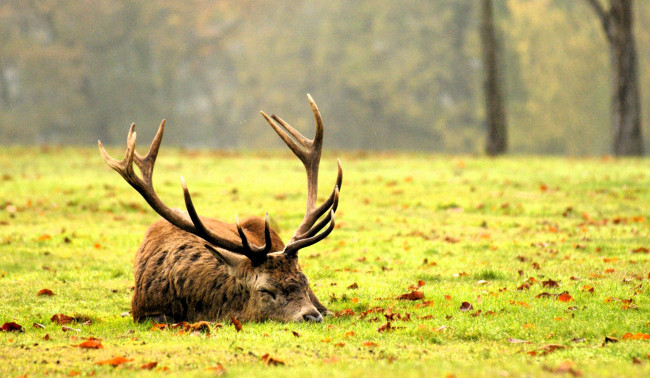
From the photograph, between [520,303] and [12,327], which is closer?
[12,327]

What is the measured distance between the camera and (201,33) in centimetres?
5975

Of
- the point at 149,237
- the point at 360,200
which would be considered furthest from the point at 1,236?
the point at 360,200

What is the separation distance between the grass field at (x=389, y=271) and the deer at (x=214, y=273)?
274mm

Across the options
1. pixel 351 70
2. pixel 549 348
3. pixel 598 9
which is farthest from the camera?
pixel 351 70

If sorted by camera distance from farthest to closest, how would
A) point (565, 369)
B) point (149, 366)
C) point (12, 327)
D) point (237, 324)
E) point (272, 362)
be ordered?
point (12, 327) → point (237, 324) → point (272, 362) → point (149, 366) → point (565, 369)

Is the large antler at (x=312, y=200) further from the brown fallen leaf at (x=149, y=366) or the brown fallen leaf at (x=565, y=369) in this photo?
the brown fallen leaf at (x=565, y=369)

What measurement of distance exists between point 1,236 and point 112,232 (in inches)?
70.4

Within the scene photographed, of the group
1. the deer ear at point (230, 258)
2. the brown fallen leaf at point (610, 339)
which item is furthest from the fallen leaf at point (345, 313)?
the brown fallen leaf at point (610, 339)

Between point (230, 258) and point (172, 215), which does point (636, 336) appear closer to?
point (230, 258)

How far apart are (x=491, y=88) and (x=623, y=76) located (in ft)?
14.4

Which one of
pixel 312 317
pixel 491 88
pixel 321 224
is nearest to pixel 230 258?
pixel 321 224

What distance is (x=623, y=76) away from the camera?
2711 centimetres

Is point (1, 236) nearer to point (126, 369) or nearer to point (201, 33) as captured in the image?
point (126, 369)

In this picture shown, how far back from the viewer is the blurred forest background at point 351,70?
5219 centimetres
